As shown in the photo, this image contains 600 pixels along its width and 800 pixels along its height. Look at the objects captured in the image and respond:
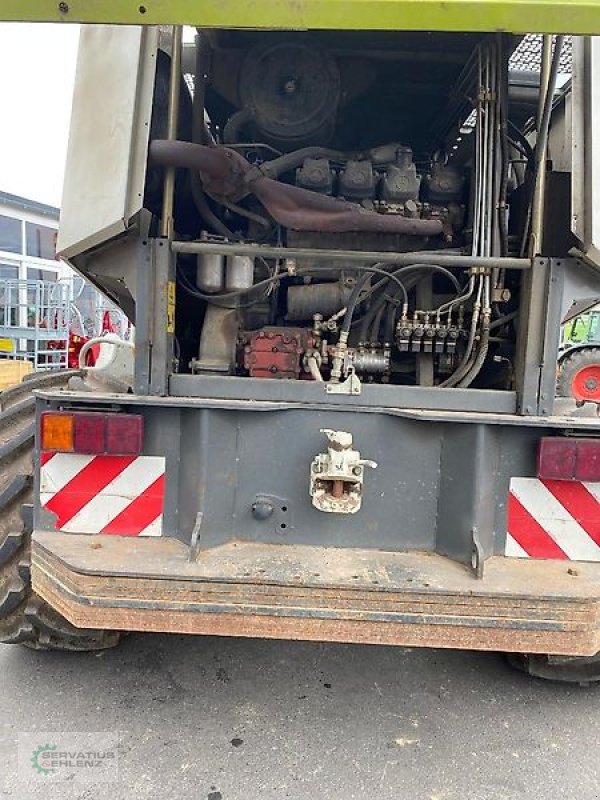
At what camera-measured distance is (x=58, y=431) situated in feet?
7.22

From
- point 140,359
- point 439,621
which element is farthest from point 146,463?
point 439,621

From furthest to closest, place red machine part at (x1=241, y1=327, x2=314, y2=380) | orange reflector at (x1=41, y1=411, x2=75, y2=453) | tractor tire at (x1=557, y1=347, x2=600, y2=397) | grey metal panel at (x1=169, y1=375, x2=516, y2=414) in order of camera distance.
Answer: tractor tire at (x1=557, y1=347, x2=600, y2=397), red machine part at (x1=241, y1=327, x2=314, y2=380), grey metal panel at (x1=169, y1=375, x2=516, y2=414), orange reflector at (x1=41, y1=411, x2=75, y2=453)

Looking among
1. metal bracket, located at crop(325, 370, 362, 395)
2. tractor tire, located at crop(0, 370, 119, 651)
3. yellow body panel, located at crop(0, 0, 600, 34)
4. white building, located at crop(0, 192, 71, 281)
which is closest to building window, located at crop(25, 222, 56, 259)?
white building, located at crop(0, 192, 71, 281)

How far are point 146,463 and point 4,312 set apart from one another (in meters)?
10.7

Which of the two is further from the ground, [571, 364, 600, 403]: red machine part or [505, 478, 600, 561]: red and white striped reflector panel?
[571, 364, 600, 403]: red machine part

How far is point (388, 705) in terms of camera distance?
2.53 m

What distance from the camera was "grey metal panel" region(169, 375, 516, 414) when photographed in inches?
90.3

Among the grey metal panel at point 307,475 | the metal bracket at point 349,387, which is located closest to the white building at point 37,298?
the grey metal panel at point 307,475

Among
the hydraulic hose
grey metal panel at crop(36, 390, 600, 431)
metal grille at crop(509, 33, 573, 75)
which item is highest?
metal grille at crop(509, 33, 573, 75)

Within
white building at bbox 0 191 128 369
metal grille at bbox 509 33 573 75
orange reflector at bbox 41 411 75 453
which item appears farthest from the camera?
white building at bbox 0 191 128 369

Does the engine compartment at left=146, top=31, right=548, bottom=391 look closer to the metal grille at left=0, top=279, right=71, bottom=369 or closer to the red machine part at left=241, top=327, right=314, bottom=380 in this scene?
the red machine part at left=241, top=327, right=314, bottom=380

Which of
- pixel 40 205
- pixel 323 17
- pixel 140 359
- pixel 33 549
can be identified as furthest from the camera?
pixel 40 205

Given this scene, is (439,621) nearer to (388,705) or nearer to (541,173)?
(388,705)

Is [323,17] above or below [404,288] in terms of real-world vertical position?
above
